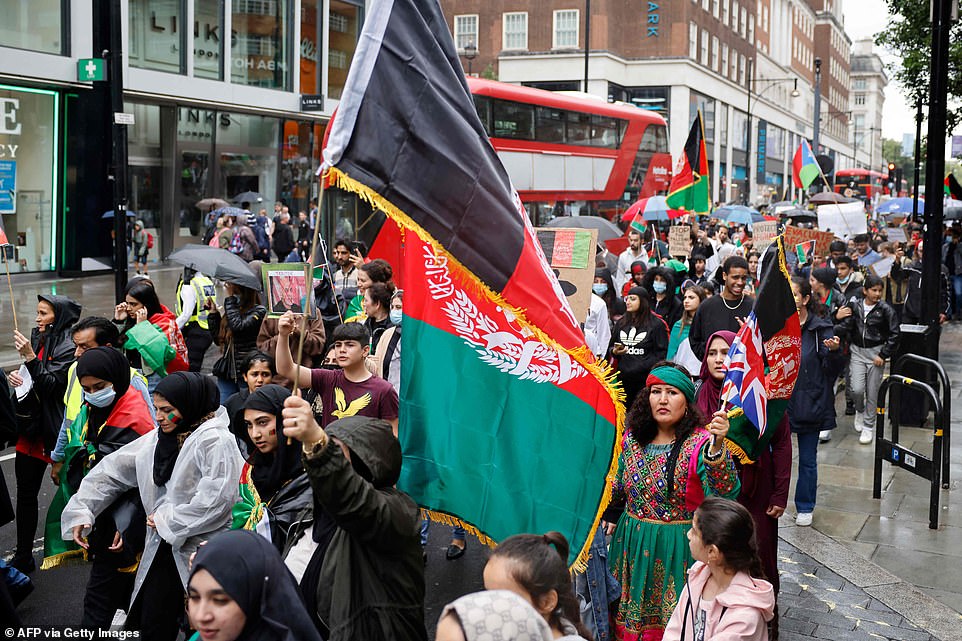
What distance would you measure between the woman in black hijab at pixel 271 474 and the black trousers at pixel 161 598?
1.23 feet

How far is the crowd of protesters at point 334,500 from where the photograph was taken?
10.6 feet

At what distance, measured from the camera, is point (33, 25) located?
22188mm

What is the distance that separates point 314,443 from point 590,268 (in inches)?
197

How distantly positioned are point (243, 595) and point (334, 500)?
48 centimetres

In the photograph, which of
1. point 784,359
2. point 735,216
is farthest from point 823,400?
point 735,216

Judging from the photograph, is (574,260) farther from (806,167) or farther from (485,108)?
(485,108)

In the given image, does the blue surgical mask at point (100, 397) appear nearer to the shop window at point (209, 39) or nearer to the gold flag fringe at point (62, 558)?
the gold flag fringe at point (62, 558)

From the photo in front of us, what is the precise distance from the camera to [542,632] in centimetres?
257

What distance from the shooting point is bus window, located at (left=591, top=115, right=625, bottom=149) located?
27938mm

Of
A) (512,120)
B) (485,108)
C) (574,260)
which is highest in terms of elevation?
(485,108)

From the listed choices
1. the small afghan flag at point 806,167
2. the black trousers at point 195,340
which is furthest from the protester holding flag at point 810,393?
the small afghan flag at point 806,167

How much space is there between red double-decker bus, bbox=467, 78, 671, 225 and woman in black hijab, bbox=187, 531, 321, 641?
1996 cm

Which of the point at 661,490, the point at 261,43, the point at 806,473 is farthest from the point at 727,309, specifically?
the point at 261,43

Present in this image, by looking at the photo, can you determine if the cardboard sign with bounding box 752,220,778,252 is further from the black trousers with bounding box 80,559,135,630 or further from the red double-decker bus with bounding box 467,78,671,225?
the black trousers with bounding box 80,559,135,630
